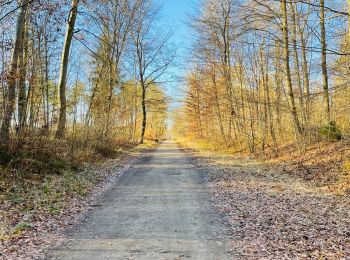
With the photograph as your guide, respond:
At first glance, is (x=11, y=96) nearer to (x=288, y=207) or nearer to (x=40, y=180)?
(x=40, y=180)

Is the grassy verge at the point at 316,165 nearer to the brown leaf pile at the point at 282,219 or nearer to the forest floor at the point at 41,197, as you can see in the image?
the brown leaf pile at the point at 282,219

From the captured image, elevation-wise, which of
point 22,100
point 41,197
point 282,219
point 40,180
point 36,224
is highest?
point 22,100

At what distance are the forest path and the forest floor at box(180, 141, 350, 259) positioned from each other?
417 millimetres

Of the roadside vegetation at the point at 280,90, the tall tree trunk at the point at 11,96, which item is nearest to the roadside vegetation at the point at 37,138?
the tall tree trunk at the point at 11,96

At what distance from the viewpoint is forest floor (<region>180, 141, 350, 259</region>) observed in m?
5.70

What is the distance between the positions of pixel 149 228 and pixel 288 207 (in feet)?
11.4

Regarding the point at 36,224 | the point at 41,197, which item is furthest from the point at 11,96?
the point at 36,224

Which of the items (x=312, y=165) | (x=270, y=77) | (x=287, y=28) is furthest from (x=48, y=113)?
(x=270, y=77)

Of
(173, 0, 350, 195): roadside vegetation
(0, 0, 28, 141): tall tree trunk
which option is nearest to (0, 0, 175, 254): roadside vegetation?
(0, 0, 28, 141): tall tree trunk

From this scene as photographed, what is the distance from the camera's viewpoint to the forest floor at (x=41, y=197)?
605 cm

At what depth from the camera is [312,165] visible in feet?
48.0

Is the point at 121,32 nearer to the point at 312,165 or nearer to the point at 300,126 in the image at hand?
the point at 300,126

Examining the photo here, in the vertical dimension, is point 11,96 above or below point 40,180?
above

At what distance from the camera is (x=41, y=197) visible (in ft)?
30.1
